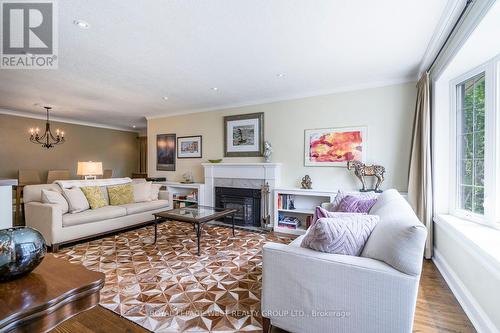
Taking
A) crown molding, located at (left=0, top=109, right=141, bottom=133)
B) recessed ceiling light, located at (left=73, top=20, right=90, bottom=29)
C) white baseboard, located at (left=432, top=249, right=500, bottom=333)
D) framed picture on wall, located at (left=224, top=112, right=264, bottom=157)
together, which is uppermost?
recessed ceiling light, located at (left=73, top=20, right=90, bottom=29)

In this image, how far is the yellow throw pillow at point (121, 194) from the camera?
171 inches

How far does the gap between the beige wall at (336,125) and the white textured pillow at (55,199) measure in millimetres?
2613

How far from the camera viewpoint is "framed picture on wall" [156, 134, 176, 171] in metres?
5.86

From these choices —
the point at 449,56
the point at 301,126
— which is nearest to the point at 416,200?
the point at 449,56

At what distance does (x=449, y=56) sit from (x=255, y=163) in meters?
3.03

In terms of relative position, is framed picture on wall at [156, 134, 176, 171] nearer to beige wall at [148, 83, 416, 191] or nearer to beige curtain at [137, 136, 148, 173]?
beige wall at [148, 83, 416, 191]

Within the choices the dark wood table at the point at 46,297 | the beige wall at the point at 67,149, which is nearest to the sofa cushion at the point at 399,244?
the dark wood table at the point at 46,297

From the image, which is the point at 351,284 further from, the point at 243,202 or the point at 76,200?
the point at 76,200

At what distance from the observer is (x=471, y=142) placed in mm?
2527

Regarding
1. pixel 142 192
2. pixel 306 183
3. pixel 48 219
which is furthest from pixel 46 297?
pixel 142 192

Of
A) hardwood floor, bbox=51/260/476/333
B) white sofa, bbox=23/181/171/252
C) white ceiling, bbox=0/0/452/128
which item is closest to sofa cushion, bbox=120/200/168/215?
white sofa, bbox=23/181/171/252

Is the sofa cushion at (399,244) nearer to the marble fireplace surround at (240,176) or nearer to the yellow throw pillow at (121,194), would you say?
the marble fireplace surround at (240,176)

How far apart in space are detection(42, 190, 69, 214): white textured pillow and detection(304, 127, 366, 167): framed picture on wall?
3788mm

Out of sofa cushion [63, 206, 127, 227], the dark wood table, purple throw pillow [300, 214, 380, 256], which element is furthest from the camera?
sofa cushion [63, 206, 127, 227]
